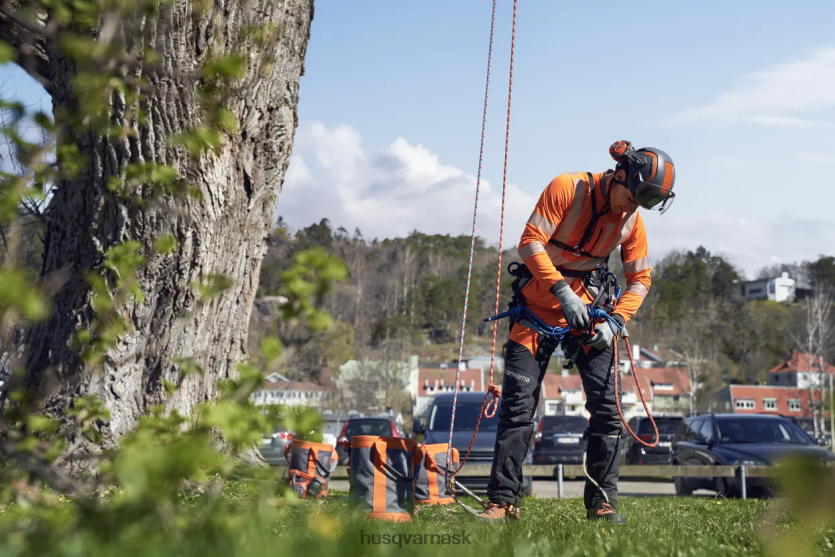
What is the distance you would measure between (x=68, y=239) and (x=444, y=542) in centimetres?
501

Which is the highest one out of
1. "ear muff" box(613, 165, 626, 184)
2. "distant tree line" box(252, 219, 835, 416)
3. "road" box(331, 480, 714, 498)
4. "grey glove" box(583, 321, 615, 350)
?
"distant tree line" box(252, 219, 835, 416)

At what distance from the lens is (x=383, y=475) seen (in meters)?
4.96

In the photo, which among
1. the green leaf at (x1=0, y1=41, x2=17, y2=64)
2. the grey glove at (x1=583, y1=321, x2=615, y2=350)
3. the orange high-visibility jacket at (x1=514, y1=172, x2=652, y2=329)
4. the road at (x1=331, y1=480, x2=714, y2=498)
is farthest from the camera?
the road at (x1=331, y1=480, x2=714, y2=498)

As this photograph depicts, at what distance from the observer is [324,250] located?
6.57ft

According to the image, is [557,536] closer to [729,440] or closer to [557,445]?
[729,440]

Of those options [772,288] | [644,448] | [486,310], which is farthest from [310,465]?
[772,288]

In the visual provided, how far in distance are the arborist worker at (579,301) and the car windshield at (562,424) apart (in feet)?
62.7

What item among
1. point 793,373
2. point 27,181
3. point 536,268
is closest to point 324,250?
point 27,181

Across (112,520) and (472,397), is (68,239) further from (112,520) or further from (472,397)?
(472,397)

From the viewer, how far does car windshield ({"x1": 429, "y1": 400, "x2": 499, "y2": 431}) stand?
49.0ft

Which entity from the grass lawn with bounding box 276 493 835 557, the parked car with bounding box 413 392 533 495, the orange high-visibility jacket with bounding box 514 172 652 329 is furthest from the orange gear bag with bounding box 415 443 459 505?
the parked car with bounding box 413 392 533 495

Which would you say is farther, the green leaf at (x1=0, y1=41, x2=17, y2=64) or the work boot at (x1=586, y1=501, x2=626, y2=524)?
the work boot at (x1=586, y1=501, x2=626, y2=524)

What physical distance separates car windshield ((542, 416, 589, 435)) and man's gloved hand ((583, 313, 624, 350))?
63.4ft

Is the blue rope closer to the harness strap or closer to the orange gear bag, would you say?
the harness strap
